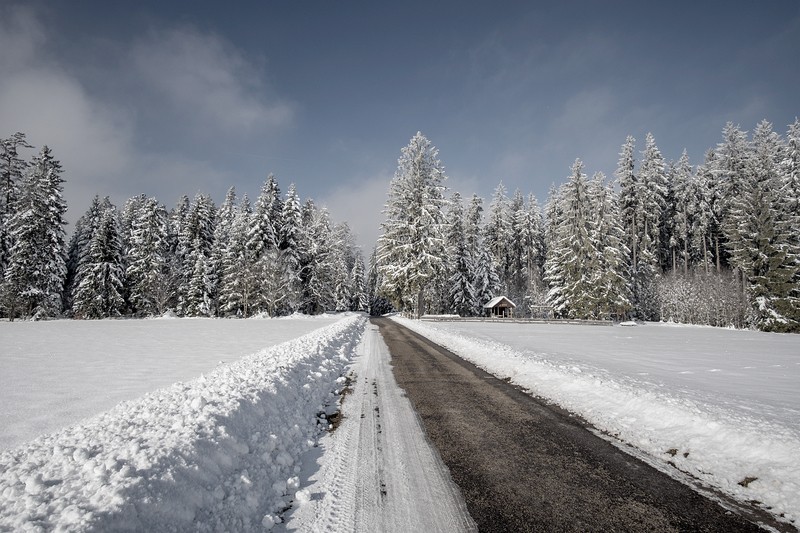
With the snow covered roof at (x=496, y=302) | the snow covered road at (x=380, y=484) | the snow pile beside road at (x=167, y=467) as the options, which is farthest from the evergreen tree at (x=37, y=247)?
the snow covered roof at (x=496, y=302)

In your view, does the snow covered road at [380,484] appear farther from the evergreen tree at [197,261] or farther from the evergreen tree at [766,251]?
the evergreen tree at [197,261]

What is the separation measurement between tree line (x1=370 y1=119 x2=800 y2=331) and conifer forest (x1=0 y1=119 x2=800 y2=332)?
0.55ft

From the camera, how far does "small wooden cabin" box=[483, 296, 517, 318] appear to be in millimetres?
49781

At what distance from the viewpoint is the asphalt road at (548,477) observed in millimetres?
2918

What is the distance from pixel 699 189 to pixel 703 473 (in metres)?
62.0

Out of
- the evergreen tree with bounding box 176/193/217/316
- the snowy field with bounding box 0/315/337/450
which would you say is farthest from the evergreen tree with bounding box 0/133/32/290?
the snowy field with bounding box 0/315/337/450

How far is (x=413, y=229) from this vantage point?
3784 cm

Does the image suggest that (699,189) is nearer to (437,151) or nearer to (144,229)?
(437,151)

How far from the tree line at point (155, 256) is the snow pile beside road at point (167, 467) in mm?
39178

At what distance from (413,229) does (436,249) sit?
3.12m

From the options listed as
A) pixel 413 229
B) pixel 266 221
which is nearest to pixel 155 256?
pixel 266 221

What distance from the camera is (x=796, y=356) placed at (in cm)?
1405

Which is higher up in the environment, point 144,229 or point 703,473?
point 144,229

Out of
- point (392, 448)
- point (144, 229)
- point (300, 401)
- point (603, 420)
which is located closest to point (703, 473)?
point (603, 420)
